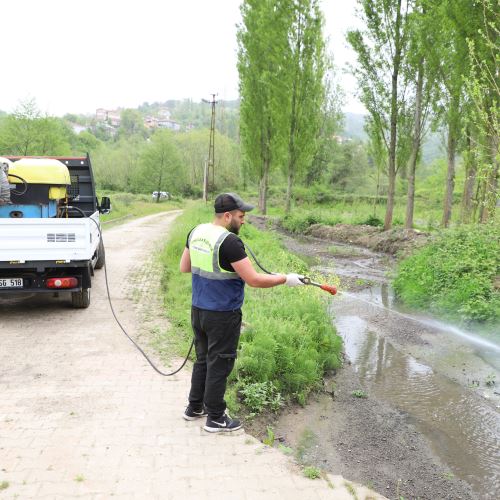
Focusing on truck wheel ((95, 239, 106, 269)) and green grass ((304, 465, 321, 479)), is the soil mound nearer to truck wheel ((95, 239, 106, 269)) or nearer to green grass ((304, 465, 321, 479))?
truck wheel ((95, 239, 106, 269))

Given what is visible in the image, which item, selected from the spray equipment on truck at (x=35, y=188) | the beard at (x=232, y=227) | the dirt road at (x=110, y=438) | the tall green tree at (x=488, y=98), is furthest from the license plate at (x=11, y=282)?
the tall green tree at (x=488, y=98)

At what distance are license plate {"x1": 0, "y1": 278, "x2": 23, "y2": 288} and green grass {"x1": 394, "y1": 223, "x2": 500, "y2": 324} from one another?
7514mm

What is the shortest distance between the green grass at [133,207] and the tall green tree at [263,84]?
9.76m

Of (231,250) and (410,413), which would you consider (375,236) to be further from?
(231,250)

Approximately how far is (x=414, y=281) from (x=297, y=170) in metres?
19.6

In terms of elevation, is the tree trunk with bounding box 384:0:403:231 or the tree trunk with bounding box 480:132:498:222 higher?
the tree trunk with bounding box 384:0:403:231

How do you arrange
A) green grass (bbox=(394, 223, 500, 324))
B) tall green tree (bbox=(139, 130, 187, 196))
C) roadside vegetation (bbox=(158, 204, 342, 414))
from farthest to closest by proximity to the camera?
tall green tree (bbox=(139, 130, 187, 196)) → green grass (bbox=(394, 223, 500, 324)) → roadside vegetation (bbox=(158, 204, 342, 414))

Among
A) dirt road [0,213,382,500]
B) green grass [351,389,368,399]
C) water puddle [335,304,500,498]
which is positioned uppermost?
dirt road [0,213,382,500]

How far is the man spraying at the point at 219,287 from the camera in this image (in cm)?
414

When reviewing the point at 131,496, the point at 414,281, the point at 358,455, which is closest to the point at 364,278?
the point at 414,281

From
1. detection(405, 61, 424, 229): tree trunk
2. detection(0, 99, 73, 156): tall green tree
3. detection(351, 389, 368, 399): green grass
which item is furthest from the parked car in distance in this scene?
detection(351, 389, 368, 399): green grass

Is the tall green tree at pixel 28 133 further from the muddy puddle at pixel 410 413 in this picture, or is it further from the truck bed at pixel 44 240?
the muddy puddle at pixel 410 413

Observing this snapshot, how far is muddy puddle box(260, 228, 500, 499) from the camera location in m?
4.40

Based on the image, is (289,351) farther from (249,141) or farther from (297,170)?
(249,141)
